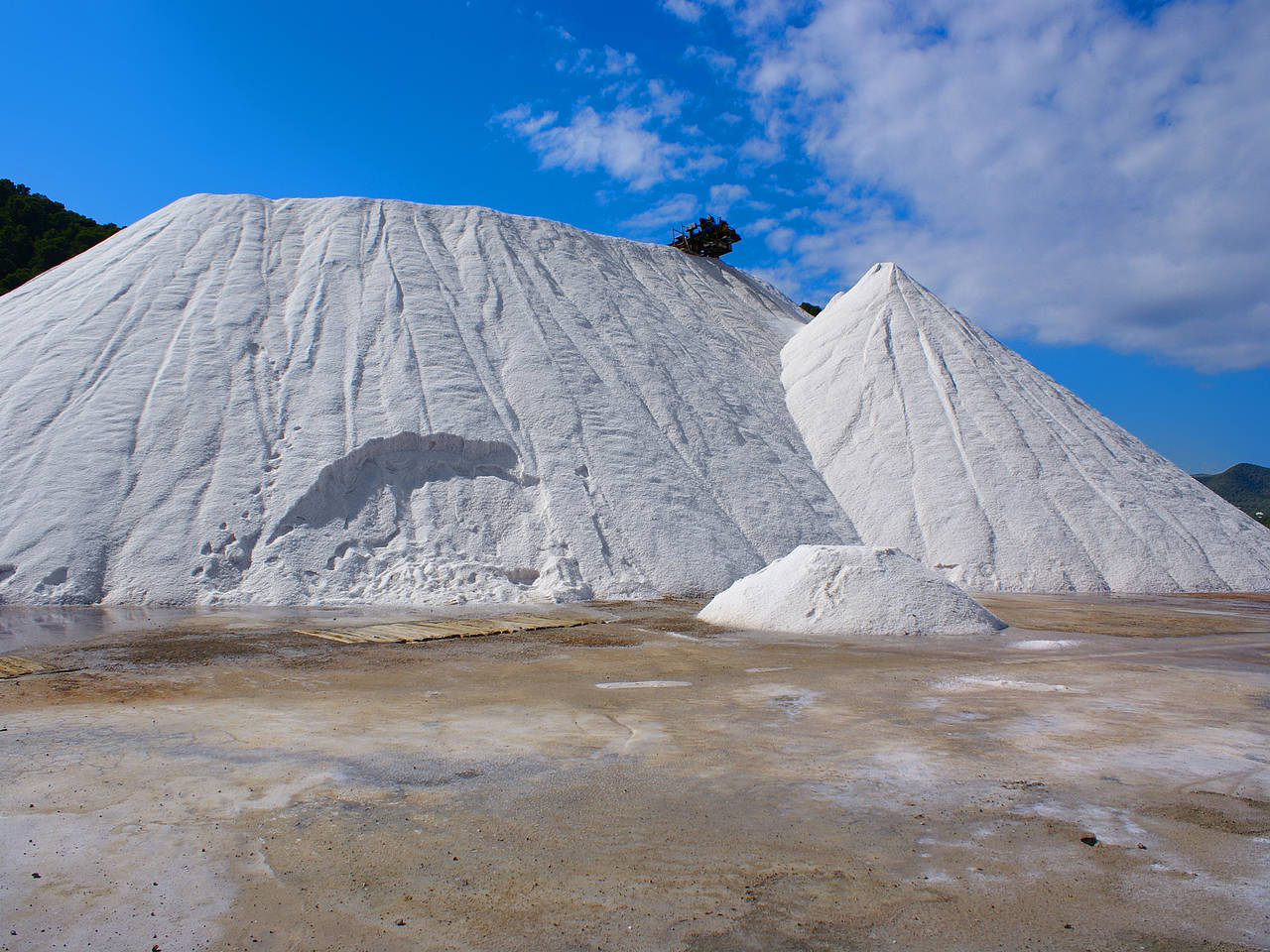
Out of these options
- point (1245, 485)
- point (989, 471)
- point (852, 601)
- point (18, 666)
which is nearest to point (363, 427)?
point (18, 666)

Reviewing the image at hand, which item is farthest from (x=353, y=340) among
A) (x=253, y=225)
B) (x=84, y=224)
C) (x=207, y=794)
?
(x=84, y=224)

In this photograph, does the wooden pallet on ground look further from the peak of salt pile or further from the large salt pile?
the peak of salt pile

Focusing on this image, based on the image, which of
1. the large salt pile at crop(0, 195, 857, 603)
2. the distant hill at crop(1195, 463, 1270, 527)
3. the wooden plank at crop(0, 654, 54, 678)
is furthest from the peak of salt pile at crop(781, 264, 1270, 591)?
the distant hill at crop(1195, 463, 1270, 527)

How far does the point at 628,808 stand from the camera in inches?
127

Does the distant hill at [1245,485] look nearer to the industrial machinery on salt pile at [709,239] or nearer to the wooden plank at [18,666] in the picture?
the industrial machinery on salt pile at [709,239]

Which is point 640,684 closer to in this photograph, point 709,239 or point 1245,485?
point 709,239

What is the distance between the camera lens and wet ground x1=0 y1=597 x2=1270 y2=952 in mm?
2332

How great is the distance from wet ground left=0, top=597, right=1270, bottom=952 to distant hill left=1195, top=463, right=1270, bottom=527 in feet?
316

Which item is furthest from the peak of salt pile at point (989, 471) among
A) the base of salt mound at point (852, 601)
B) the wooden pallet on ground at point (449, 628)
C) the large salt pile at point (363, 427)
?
the wooden pallet on ground at point (449, 628)

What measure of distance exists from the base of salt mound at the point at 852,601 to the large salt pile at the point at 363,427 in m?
2.62

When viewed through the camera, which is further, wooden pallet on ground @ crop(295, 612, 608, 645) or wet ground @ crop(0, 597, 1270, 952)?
wooden pallet on ground @ crop(295, 612, 608, 645)

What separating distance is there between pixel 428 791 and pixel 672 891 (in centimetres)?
130

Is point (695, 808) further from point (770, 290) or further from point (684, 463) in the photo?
point (770, 290)

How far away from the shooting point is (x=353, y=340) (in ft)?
48.8
